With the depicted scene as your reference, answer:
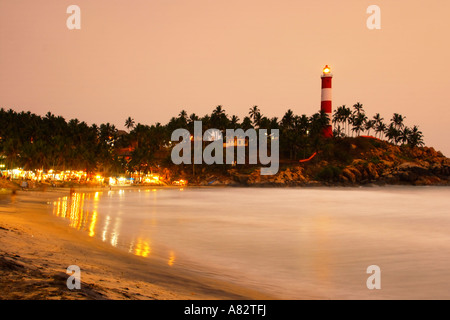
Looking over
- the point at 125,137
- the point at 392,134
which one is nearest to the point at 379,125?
the point at 392,134

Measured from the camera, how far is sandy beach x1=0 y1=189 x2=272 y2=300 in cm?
641

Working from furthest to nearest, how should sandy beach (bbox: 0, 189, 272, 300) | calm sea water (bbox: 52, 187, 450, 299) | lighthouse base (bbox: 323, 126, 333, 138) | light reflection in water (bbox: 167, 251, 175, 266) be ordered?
lighthouse base (bbox: 323, 126, 333, 138) < light reflection in water (bbox: 167, 251, 175, 266) < calm sea water (bbox: 52, 187, 450, 299) < sandy beach (bbox: 0, 189, 272, 300)

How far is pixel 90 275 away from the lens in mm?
8406

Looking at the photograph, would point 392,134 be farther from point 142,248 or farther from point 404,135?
point 142,248

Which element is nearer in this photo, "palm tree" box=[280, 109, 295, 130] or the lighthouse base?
the lighthouse base

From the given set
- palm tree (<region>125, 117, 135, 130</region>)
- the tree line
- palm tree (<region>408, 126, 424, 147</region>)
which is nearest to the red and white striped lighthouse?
the tree line

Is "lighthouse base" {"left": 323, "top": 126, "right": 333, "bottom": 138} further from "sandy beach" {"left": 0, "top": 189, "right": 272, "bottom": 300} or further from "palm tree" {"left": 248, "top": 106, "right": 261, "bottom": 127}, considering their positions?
"sandy beach" {"left": 0, "top": 189, "right": 272, "bottom": 300}

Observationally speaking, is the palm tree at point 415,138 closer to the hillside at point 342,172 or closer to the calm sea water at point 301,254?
the hillside at point 342,172

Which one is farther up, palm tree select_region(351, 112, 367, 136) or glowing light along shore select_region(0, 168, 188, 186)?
palm tree select_region(351, 112, 367, 136)

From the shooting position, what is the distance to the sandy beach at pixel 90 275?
641 centimetres

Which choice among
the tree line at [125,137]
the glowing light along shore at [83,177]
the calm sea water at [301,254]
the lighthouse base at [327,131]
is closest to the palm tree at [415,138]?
the tree line at [125,137]

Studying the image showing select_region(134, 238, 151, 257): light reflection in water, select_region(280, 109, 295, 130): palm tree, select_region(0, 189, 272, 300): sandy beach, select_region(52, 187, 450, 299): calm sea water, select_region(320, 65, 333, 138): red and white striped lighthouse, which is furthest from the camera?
select_region(280, 109, 295, 130): palm tree
